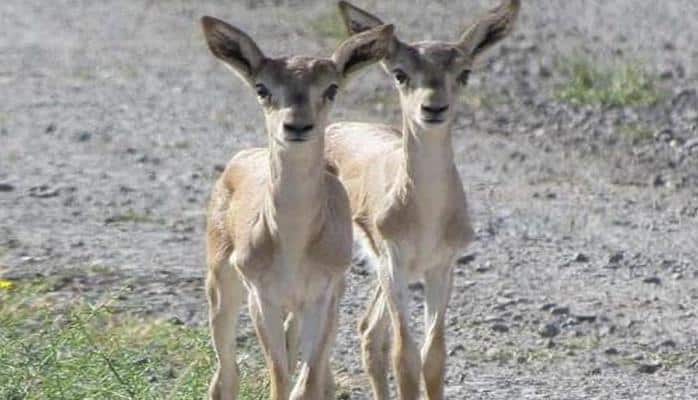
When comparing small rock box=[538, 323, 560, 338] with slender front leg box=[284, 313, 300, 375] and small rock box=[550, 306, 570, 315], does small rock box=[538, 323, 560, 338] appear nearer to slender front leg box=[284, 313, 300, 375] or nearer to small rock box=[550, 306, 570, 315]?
small rock box=[550, 306, 570, 315]

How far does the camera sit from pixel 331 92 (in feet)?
30.6

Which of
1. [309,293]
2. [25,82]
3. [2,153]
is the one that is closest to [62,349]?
[309,293]

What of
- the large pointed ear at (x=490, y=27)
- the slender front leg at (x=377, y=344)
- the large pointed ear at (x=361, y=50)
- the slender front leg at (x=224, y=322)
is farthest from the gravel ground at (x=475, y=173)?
the large pointed ear at (x=361, y=50)

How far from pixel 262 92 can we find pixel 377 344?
1.85 m

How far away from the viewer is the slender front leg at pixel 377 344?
34.8 ft

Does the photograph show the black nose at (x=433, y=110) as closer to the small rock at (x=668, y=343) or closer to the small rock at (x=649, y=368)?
the small rock at (x=649, y=368)

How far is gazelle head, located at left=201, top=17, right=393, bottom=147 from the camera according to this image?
911cm

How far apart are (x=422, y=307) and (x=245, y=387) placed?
217 cm

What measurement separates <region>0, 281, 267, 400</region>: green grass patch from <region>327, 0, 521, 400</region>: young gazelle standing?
0.69 meters

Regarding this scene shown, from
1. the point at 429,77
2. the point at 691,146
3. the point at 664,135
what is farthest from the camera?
the point at 664,135

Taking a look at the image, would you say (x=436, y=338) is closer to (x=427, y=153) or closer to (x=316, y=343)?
(x=427, y=153)

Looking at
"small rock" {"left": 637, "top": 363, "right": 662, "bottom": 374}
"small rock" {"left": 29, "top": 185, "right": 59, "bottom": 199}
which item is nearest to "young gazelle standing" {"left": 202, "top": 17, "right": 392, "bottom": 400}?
"small rock" {"left": 637, "top": 363, "right": 662, "bottom": 374}

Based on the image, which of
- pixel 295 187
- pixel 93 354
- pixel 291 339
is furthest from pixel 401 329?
pixel 93 354

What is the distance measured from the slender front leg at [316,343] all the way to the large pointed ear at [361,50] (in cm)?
92
